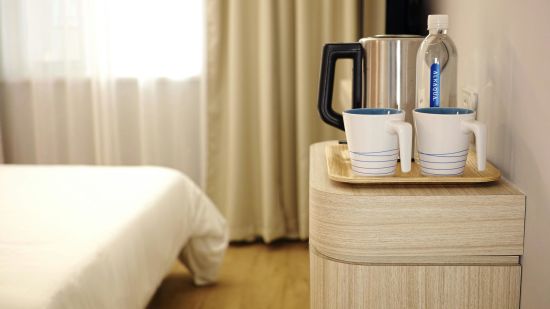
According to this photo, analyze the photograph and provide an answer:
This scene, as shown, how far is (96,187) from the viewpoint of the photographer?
2512 millimetres

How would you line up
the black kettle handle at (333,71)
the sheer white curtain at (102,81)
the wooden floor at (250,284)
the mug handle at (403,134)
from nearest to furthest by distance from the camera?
the mug handle at (403,134) < the black kettle handle at (333,71) < the wooden floor at (250,284) < the sheer white curtain at (102,81)

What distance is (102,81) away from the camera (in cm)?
369

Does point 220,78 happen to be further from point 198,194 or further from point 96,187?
point 96,187

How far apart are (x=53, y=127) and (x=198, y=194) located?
1.25 metres

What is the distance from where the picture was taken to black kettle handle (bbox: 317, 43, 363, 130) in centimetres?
157

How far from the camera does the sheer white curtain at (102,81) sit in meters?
3.66

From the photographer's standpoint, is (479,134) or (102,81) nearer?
(479,134)

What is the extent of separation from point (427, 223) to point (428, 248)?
44 mm

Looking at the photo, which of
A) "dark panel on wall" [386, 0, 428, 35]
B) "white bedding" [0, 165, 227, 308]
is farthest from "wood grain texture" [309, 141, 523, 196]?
"dark panel on wall" [386, 0, 428, 35]

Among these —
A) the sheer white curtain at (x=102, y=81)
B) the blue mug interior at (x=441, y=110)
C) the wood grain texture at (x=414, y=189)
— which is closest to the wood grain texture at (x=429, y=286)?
the wood grain texture at (x=414, y=189)

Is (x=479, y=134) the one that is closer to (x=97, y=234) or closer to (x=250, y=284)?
(x=97, y=234)

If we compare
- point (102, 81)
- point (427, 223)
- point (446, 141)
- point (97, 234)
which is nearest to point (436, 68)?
point (446, 141)

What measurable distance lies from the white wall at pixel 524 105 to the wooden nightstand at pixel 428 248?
0.04m

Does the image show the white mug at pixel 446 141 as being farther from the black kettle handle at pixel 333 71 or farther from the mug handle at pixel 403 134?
the black kettle handle at pixel 333 71
